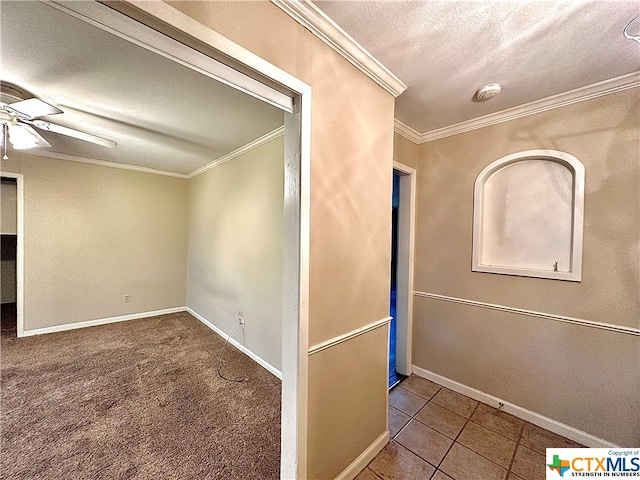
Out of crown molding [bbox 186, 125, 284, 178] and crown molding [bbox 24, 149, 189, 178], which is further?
crown molding [bbox 24, 149, 189, 178]

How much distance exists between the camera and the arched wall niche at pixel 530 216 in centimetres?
180

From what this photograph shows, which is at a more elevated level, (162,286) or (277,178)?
(277,178)

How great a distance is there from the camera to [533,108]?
1894 mm

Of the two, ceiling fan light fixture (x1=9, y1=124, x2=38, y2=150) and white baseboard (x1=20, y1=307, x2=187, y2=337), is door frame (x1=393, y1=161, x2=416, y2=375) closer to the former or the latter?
ceiling fan light fixture (x1=9, y1=124, x2=38, y2=150)

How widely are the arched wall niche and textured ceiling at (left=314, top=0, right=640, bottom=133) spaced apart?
51cm

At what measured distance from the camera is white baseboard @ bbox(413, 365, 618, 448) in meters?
1.67

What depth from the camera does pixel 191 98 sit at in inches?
73.7

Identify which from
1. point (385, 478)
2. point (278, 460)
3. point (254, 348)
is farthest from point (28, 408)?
point (385, 478)

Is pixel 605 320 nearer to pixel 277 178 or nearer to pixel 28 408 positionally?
pixel 277 178

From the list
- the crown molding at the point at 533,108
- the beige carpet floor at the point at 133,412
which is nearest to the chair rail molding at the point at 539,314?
the crown molding at the point at 533,108

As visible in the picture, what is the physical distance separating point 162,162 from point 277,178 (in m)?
2.31

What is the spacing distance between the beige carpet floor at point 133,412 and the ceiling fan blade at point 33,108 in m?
2.24

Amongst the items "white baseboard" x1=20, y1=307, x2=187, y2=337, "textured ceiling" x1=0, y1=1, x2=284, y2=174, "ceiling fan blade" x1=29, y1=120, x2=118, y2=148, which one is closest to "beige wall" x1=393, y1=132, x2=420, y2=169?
"textured ceiling" x1=0, y1=1, x2=284, y2=174

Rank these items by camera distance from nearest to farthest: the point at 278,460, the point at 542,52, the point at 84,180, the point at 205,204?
the point at 542,52 → the point at 278,460 → the point at 84,180 → the point at 205,204
